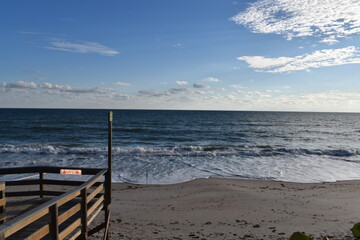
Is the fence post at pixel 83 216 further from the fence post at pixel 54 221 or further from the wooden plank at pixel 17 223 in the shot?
the wooden plank at pixel 17 223

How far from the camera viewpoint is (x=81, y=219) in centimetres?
517

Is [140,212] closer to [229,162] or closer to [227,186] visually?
[227,186]

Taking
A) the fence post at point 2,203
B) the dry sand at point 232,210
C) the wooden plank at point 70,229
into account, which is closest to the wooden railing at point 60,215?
the wooden plank at point 70,229

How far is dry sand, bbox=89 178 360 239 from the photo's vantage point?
→ 723 cm

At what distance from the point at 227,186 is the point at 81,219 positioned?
25.9 feet

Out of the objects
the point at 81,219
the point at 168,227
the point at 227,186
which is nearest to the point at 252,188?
the point at 227,186

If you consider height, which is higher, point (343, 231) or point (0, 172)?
point (0, 172)

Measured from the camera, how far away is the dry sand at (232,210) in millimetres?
7227

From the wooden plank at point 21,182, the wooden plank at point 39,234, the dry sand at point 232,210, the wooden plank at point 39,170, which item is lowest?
the dry sand at point 232,210

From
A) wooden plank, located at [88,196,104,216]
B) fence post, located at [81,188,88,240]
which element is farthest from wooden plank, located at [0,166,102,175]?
fence post, located at [81,188,88,240]

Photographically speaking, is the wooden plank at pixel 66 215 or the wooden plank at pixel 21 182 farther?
the wooden plank at pixel 21 182

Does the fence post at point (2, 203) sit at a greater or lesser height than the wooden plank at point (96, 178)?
lesser

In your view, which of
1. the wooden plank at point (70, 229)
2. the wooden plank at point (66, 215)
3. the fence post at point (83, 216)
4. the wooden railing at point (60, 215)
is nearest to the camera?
the wooden railing at point (60, 215)

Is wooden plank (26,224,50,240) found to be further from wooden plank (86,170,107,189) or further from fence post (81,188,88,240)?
wooden plank (86,170,107,189)
